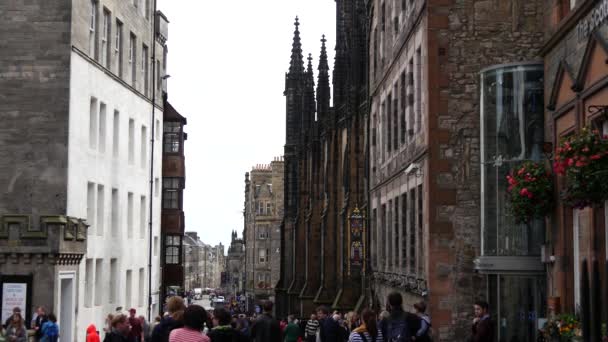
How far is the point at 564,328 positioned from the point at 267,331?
4.38 metres

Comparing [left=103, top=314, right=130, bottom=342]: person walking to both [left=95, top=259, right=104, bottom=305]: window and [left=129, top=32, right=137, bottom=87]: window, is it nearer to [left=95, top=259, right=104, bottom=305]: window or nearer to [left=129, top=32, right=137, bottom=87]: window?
[left=95, top=259, right=104, bottom=305]: window

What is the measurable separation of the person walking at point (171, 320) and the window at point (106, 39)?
83.2 feet

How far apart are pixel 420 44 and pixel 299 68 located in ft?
187

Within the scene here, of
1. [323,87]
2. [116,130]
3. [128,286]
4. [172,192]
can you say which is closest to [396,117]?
[116,130]

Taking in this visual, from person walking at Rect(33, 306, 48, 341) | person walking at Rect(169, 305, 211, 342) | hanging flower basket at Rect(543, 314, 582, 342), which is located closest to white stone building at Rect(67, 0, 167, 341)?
person walking at Rect(33, 306, 48, 341)

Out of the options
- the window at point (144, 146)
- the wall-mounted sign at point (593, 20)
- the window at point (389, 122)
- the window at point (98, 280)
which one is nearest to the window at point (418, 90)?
the window at point (389, 122)

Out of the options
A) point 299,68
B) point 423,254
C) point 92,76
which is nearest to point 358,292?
point 92,76

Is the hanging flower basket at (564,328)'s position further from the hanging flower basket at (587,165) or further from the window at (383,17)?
the window at (383,17)

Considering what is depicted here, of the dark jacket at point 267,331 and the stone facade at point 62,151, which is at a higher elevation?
the stone facade at point 62,151

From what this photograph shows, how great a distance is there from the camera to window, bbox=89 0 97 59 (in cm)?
3528

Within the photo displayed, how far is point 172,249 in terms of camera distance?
192ft

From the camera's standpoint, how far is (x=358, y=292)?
163 feet

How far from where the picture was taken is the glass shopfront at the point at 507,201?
67.5 ft

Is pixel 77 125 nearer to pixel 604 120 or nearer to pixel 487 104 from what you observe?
pixel 487 104
